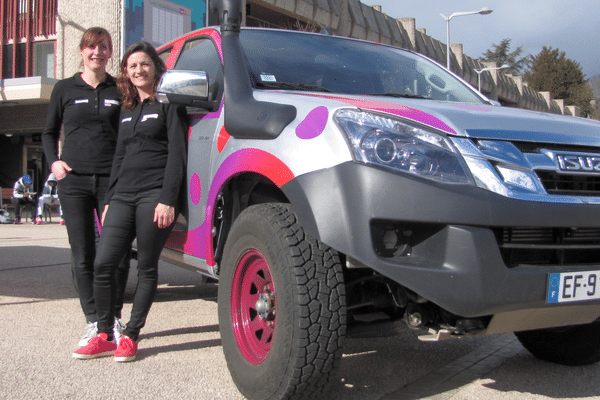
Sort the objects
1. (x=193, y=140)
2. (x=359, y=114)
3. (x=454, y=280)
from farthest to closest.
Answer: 1. (x=193, y=140)
2. (x=359, y=114)
3. (x=454, y=280)

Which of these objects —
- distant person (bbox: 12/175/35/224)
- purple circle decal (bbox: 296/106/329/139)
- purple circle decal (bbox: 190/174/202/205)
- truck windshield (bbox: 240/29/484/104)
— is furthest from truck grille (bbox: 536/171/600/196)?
distant person (bbox: 12/175/35/224)

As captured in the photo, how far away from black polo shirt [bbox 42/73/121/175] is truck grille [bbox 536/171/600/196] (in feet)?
8.72

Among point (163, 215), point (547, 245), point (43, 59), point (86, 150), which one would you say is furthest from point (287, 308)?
point (43, 59)

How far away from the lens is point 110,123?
3.97 m

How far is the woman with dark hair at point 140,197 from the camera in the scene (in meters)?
3.54

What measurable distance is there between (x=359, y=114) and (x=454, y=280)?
75 cm

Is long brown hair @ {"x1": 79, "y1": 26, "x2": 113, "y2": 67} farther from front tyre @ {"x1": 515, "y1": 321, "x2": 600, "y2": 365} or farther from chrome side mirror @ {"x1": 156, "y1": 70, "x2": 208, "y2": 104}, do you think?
front tyre @ {"x1": 515, "y1": 321, "x2": 600, "y2": 365}

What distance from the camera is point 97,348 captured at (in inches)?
141

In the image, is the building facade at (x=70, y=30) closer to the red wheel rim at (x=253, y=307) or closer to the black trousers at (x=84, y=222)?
the black trousers at (x=84, y=222)

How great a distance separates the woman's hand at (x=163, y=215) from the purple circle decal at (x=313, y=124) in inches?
46.2

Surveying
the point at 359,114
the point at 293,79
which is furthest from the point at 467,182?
the point at 293,79

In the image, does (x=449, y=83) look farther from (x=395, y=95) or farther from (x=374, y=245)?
(x=374, y=245)

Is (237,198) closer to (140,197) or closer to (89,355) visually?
(140,197)

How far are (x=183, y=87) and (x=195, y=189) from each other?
2.06 feet
